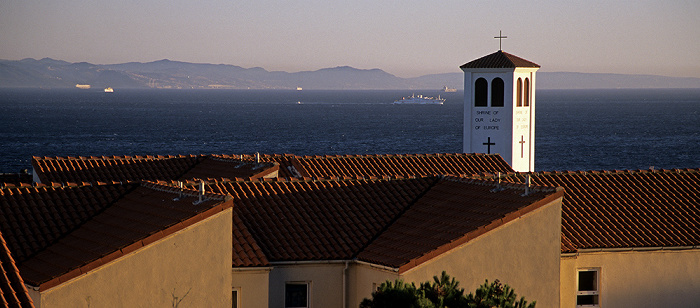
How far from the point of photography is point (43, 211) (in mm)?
16625

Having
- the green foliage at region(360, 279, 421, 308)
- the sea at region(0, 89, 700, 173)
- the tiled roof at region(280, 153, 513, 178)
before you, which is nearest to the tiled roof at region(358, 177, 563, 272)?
the green foliage at region(360, 279, 421, 308)

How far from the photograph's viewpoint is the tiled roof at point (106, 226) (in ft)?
46.5

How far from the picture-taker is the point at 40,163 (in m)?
23.5

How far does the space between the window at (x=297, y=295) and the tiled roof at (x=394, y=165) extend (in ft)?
23.8

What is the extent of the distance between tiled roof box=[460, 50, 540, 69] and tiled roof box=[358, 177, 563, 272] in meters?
17.5

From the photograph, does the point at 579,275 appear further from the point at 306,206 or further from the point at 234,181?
the point at 234,181

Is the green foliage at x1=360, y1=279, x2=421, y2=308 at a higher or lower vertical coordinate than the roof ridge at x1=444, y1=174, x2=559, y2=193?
lower

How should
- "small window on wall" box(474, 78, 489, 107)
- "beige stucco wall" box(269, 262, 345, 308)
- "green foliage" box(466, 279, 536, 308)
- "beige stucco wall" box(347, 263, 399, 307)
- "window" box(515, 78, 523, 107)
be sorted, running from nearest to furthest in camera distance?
"green foliage" box(466, 279, 536, 308)
"beige stucco wall" box(347, 263, 399, 307)
"beige stucco wall" box(269, 262, 345, 308)
"window" box(515, 78, 523, 107)
"small window on wall" box(474, 78, 489, 107)

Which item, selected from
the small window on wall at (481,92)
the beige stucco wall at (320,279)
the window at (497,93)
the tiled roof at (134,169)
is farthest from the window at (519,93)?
the beige stucco wall at (320,279)

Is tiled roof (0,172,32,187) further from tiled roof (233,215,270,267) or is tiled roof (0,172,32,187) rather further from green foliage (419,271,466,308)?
green foliage (419,271,466,308)

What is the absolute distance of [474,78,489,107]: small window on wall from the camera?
119 ft

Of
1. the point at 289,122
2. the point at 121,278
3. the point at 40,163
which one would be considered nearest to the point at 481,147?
the point at 40,163

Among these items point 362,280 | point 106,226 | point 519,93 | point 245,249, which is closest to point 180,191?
point 106,226

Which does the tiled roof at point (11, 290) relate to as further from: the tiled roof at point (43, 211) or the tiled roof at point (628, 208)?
the tiled roof at point (628, 208)
